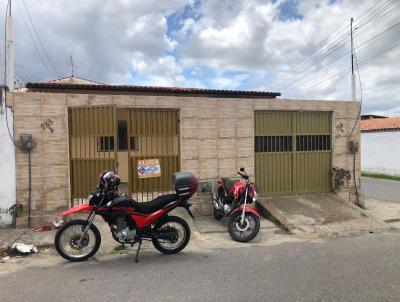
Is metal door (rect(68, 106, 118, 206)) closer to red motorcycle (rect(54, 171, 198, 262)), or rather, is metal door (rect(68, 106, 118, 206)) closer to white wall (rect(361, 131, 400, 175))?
red motorcycle (rect(54, 171, 198, 262))

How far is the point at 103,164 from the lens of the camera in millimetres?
7438

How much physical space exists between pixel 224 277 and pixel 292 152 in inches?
212

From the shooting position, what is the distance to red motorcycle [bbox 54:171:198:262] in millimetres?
5328

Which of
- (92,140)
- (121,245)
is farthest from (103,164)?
(121,245)

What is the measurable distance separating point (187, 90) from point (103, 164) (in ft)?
18.9

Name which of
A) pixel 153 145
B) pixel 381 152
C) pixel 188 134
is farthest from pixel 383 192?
pixel 153 145

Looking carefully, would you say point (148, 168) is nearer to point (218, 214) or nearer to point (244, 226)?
point (218, 214)

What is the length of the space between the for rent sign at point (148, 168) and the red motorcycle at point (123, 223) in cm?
222

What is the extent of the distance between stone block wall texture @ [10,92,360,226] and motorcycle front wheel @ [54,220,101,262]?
2224mm

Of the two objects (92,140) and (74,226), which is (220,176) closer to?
(92,140)

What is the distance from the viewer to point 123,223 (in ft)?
17.9

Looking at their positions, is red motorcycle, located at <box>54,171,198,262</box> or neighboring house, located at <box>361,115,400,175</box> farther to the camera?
neighboring house, located at <box>361,115,400,175</box>

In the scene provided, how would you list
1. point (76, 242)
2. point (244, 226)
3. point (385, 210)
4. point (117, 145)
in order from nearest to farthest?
point (76, 242) → point (244, 226) → point (117, 145) → point (385, 210)

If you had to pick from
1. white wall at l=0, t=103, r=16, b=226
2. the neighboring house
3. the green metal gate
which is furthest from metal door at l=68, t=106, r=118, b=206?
the neighboring house
